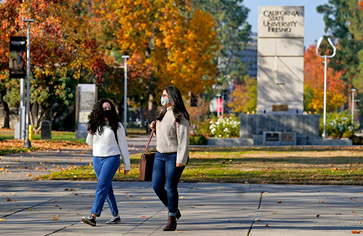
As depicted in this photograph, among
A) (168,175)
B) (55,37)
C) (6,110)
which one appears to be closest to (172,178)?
(168,175)

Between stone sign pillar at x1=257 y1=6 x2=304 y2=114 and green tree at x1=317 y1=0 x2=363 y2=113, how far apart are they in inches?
2667

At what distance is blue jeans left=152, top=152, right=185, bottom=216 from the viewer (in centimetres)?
1016

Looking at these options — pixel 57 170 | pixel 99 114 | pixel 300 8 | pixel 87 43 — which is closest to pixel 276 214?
pixel 99 114

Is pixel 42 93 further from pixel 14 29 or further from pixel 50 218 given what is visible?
pixel 50 218

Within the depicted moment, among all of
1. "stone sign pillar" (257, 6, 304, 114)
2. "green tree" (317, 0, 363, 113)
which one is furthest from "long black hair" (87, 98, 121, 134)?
"green tree" (317, 0, 363, 113)

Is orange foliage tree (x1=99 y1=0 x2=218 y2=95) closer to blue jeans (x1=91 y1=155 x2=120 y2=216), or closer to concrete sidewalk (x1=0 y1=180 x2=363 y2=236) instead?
concrete sidewalk (x1=0 y1=180 x2=363 y2=236)

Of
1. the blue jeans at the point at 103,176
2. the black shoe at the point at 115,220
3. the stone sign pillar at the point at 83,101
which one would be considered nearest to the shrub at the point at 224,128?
the stone sign pillar at the point at 83,101

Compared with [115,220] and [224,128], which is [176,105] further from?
[224,128]

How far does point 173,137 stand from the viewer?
10.2 metres

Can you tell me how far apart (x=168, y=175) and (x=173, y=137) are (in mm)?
516

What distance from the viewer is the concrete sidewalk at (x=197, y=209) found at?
33.6 ft

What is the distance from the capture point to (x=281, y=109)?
3925cm

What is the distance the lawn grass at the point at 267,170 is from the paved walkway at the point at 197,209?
120 cm

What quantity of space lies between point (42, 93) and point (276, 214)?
46784mm
